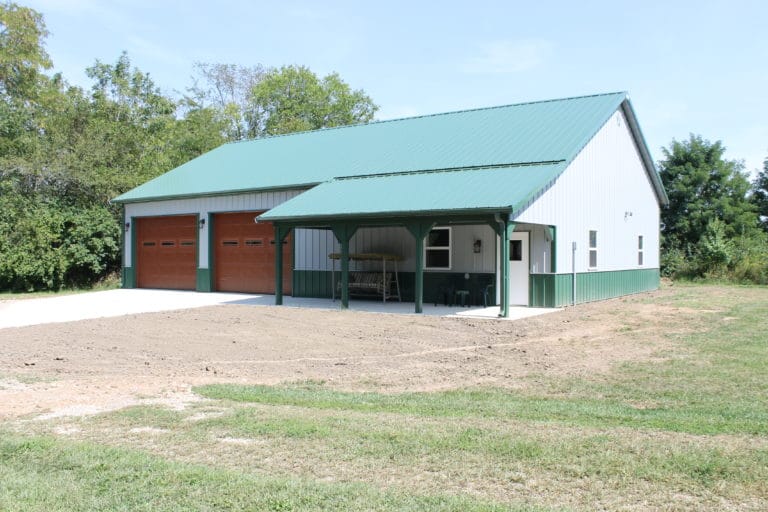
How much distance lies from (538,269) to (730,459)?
41.0 feet

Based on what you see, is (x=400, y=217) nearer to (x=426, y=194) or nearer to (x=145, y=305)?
(x=426, y=194)

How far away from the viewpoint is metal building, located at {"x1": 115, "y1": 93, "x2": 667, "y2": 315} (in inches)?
635

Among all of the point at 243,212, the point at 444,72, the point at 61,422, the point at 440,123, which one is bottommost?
the point at 61,422

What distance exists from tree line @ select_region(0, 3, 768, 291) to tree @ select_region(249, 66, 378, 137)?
9 centimetres

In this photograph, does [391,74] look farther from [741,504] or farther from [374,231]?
[741,504]

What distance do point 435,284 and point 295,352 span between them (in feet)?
27.6

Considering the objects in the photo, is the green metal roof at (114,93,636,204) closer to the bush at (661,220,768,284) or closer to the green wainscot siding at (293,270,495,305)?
the green wainscot siding at (293,270,495,305)

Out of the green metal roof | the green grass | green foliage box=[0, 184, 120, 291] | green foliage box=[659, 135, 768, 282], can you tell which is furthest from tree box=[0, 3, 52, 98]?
the green grass

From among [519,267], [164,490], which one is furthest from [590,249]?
[164,490]

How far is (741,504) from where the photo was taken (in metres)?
3.87

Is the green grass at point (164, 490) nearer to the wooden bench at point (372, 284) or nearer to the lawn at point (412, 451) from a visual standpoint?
the lawn at point (412, 451)

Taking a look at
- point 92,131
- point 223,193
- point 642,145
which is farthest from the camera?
point 92,131

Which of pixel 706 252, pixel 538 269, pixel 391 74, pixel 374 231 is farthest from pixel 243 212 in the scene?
pixel 706 252

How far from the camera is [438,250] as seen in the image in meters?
18.2
